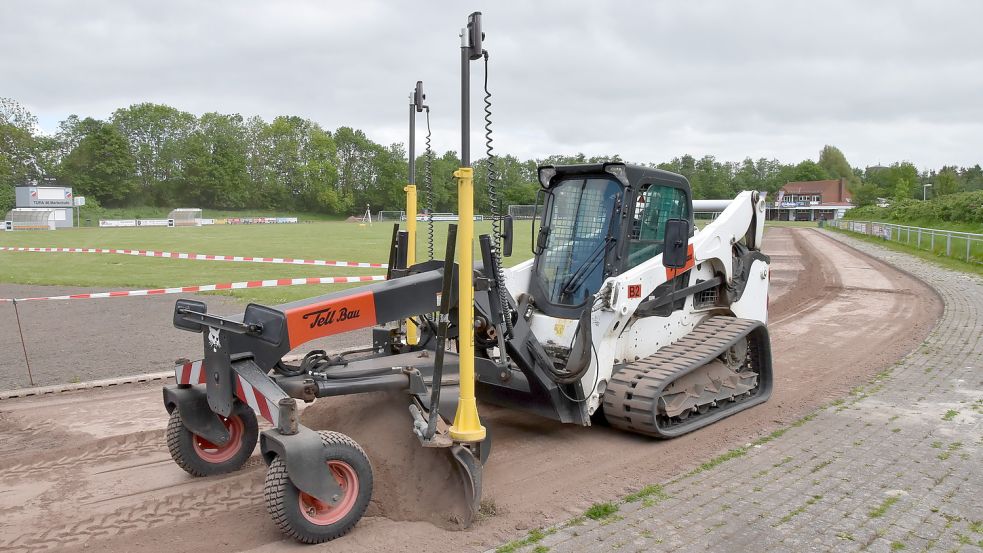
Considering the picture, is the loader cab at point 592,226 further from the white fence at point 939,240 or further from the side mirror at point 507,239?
the white fence at point 939,240

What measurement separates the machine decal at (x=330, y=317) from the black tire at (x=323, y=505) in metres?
0.75

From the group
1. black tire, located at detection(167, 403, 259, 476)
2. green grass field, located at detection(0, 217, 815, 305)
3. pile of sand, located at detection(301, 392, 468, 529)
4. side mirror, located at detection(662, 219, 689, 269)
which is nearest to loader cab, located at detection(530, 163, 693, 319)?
side mirror, located at detection(662, 219, 689, 269)

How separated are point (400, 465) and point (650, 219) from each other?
11.4ft

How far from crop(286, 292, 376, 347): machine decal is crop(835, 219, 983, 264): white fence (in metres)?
23.3

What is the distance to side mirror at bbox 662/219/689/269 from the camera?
6.34 metres

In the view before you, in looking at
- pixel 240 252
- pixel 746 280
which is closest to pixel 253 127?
pixel 240 252

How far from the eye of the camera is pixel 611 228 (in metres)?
6.92

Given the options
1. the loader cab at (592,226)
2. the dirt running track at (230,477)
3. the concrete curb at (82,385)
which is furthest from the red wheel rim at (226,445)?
the concrete curb at (82,385)

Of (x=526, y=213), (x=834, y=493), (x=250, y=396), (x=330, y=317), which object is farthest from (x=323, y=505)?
(x=526, y=213)

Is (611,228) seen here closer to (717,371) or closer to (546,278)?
(546,278)

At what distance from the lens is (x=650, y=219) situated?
23.5 feet

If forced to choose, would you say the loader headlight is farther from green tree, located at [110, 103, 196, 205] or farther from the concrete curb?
green tree, located at [110, 103, 196, 205]

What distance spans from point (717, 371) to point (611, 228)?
1801mm

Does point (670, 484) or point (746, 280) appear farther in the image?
point (746, 280)
